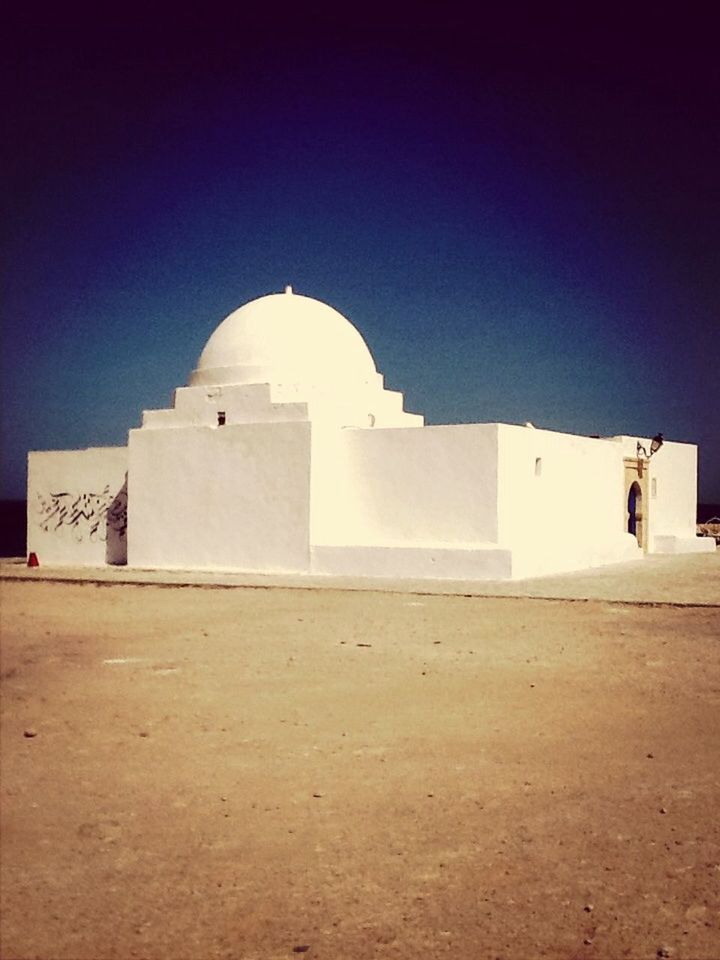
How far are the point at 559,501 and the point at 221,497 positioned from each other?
6.23 m

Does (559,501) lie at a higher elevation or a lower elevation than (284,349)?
lower

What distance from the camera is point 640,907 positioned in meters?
2.93

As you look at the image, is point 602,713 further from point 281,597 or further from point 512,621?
point 281,597

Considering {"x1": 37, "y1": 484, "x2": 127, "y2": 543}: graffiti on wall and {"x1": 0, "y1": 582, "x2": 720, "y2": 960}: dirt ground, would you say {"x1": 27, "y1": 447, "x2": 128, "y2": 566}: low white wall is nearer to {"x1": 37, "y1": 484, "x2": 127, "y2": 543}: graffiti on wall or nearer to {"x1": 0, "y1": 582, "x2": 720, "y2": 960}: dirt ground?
{"x1": 37, "y1": 484, "x2": 127, "y2": 543}: graffiti on wall

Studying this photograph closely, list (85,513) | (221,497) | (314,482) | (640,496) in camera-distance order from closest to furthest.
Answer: (314,482)
(221,497)
(85,513)
(640,496)

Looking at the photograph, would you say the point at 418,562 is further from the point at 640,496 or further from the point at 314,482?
the point at 640,496

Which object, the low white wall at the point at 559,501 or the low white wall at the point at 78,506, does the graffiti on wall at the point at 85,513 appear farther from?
the low white wall at the point at 559,501

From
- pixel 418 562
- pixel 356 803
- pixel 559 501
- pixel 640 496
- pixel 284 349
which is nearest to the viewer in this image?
pixel 356 803

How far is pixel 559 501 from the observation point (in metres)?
17.0

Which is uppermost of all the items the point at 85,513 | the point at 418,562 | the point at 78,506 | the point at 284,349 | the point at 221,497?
the point at 284,349

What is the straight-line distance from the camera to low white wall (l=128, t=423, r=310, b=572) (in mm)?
15328

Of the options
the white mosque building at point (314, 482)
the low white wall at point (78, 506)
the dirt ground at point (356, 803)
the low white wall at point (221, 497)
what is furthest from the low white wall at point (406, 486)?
the dirt ground at point (356, 803)

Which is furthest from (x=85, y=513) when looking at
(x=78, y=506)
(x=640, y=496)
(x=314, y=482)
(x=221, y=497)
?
(x=640, y=496)

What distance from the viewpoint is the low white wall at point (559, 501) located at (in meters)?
14.9
